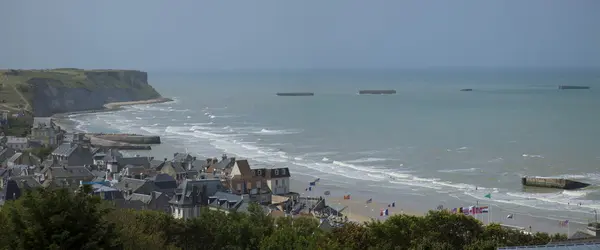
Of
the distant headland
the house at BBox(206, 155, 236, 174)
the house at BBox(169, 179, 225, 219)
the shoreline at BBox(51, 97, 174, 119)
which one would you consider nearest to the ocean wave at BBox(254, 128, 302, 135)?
the distant headland

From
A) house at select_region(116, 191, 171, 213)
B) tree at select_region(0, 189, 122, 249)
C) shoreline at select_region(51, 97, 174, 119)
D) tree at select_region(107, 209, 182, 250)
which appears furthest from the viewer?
shoreline at select_region(51, 97, 174, 119)

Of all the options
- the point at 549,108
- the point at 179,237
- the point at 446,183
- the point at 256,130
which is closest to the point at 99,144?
the point at 256,130

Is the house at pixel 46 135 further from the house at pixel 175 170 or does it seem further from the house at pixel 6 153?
the house at pixel 175 170

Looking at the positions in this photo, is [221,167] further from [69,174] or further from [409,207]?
[409,207]

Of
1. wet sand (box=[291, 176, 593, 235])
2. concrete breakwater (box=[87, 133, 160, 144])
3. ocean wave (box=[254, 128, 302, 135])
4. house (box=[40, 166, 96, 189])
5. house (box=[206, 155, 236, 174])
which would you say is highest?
ocean wave (box=[254, 128, 302, 135])

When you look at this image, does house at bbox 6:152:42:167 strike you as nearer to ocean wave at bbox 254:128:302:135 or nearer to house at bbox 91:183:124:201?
house at bbox 91:183:124:201

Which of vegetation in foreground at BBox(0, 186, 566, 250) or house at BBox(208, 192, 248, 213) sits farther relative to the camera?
house at BBox(208, 192, 248, 213)

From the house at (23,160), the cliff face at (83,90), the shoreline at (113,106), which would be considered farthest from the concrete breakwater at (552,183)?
the shoreline at (113,106)
